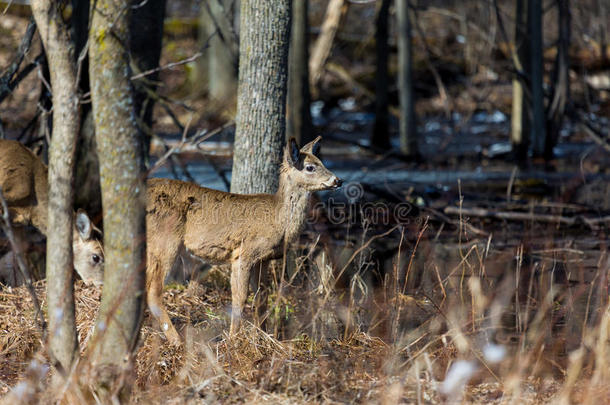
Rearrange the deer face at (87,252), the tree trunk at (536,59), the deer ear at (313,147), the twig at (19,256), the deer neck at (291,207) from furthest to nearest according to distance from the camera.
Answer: the tree trunk at (536,59), the deer face at (87,252), the deer ear at (313,147), the deer neck at (291,207), the twig at (19,256)

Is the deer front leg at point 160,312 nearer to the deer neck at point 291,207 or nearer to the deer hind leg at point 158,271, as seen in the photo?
the deer hind leg at point 158,271

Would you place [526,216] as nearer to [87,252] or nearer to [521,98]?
[87,252]

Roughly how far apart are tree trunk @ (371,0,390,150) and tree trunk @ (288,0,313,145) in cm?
516

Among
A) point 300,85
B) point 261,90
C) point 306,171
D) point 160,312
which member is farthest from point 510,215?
point 160,312

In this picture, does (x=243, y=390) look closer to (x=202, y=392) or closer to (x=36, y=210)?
(x=202, y=392)

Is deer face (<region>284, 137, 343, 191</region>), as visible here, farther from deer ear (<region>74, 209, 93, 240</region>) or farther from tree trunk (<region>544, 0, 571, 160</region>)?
tree trunk (<region>544, 0, 571, 160</region>)

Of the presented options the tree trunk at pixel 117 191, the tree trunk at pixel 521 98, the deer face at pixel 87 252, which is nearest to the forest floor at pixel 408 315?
the deer face at pixel 87 252

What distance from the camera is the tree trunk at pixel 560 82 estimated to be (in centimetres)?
1550

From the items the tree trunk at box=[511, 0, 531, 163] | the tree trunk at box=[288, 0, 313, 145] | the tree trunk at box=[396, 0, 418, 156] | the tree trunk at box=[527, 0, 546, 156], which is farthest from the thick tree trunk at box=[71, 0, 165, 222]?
the tree trunk at box=[511, 0, 531, 163]

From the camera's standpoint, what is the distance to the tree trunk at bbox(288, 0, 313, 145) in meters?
11.3

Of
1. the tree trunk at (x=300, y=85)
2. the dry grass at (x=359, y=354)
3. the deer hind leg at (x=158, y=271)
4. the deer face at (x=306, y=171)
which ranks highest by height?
the tree trunk at (x=300, y=85)

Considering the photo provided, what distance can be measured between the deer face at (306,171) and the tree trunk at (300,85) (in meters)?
4.52

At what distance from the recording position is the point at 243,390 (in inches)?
187

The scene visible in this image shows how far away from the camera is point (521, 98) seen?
1797 centimetres
